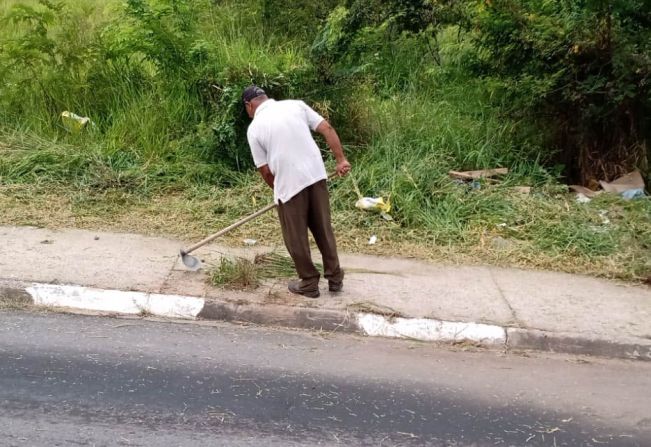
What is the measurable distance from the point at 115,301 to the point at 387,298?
203 centimetres

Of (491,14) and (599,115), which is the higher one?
(491,14)

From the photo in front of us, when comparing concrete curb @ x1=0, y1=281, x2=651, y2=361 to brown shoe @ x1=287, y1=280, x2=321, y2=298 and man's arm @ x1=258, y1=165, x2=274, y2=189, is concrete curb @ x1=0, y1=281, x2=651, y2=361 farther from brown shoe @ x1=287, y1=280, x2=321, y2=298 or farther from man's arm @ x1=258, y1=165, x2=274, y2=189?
man's arm @ x1=258, y1=165, x2=274, y2=189

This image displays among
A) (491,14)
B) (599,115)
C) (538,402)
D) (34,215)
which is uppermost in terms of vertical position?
(491,14)

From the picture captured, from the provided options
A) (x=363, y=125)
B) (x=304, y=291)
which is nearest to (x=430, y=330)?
(x=304, y=291)

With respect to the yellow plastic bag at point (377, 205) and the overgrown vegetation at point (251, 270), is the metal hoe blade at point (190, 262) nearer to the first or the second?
the overgrown vegetation at point (251, 270)

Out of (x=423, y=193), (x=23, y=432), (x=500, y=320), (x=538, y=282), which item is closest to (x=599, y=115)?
(x=423, y=193)

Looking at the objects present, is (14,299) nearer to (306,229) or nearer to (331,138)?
(306,229)

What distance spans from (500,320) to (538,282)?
932 millimetres

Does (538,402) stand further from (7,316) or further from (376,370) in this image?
(7,316)

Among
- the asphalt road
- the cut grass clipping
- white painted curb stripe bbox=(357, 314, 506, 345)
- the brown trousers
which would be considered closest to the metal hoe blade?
the cut grass clipping

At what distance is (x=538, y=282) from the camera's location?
5.72 m

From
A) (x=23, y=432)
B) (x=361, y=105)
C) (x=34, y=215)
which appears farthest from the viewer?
(x=361, y=105)

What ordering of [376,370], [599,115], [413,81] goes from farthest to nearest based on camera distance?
[413,81] → [599,115] → [376,370]

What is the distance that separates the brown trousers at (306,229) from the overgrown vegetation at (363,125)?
3.85 feet
